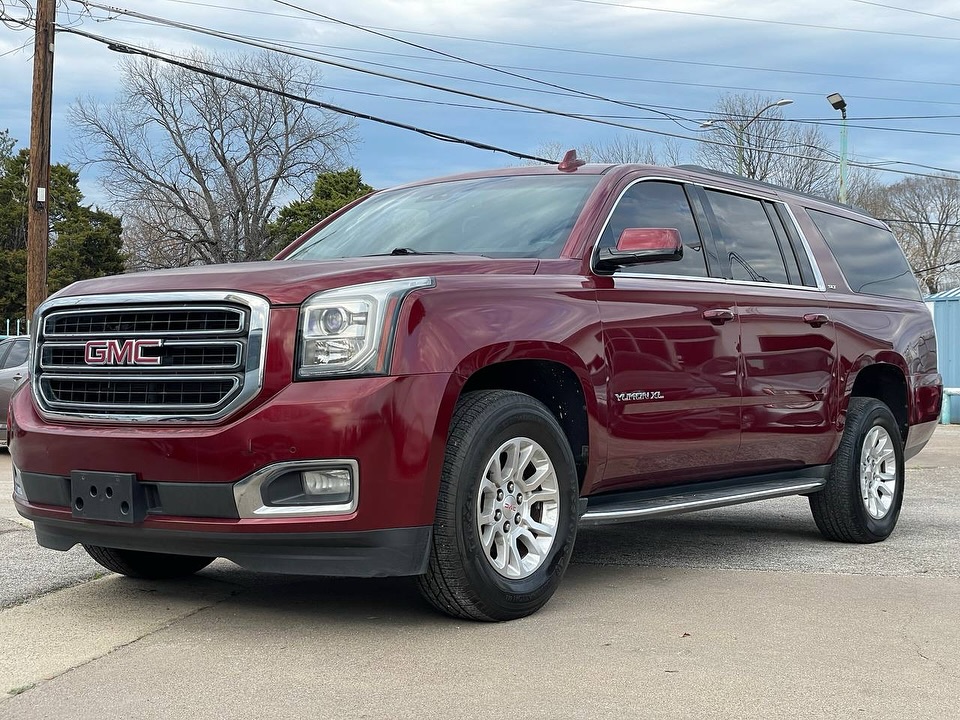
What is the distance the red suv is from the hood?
1 cm

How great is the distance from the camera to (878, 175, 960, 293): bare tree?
58.2 metres

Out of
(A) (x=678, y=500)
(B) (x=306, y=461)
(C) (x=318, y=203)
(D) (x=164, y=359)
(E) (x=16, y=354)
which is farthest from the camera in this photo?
(C) (x=318, y=203)

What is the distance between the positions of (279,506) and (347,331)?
0.66m

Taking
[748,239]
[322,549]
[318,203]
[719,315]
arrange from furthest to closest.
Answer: [318,203] → [748,239] → [719,315] → [322,549]

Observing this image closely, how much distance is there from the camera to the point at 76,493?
461cm

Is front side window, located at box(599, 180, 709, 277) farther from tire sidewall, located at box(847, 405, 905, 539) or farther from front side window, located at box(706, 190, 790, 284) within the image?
tire sidewall, located at box(847, 405, 905, 539)

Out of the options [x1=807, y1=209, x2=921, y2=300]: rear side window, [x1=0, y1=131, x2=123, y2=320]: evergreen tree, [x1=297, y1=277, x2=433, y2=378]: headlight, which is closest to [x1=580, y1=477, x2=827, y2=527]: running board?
[x1=297, y1=277, x2=433, y2=378]: headlight

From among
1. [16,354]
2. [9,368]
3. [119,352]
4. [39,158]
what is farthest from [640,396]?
[39,158]

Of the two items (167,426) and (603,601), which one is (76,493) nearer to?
(167,426)

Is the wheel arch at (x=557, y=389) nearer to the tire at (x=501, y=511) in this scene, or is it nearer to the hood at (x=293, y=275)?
the tire at (x=501, y=511)

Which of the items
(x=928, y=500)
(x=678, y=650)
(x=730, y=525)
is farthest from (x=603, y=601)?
(x=928, y=500)

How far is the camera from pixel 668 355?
554 cm

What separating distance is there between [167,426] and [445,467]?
1.01 m

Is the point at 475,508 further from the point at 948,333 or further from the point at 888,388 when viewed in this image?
the point at 948,333
